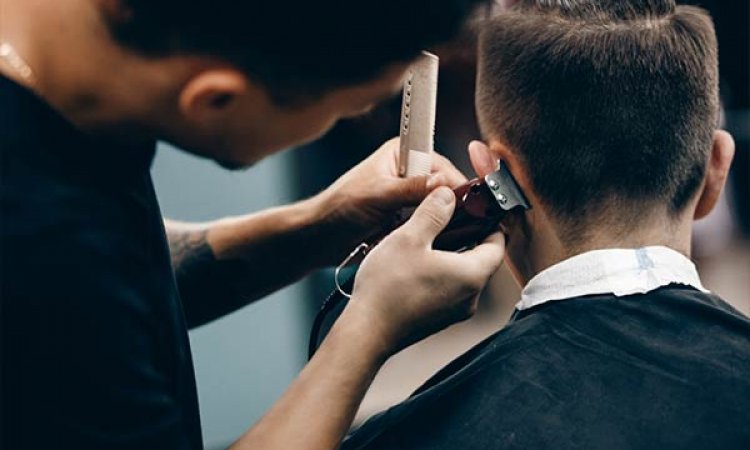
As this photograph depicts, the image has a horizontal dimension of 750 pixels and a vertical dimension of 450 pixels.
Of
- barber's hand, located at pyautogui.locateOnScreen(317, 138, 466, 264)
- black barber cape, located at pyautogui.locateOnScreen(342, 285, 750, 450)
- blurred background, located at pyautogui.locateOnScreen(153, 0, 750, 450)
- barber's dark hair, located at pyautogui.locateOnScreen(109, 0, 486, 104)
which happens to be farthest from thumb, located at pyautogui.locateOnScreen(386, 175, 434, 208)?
blurred background, located at pyautogui.locateOnScreen(153, 0, 750, 450)

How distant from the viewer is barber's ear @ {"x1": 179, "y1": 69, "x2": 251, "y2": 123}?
43.8 inches

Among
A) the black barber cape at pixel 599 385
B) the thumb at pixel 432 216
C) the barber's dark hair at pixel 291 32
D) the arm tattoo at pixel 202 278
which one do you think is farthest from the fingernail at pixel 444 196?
the arm tattoo at pixel 202 278

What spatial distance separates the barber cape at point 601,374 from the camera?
1403mm

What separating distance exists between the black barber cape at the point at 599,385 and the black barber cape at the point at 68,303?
15.9 inches

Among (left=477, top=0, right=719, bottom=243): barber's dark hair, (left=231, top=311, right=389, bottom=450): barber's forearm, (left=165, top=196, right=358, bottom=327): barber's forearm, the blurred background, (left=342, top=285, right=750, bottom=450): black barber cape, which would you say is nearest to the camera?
(left=231, top=311, right=389, bottom=450): barber's forearm

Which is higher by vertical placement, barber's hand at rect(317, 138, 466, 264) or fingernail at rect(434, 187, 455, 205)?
fingernail at rect(434, 187, 455, 205)

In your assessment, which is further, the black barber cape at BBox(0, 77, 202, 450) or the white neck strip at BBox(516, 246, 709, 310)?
the white neck strip at BBox(516, 246, 709, 310)

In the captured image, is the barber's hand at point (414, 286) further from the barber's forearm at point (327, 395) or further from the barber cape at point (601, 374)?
the barber cape at point (601, 374)

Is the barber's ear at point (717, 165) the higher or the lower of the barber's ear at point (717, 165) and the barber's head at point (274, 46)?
the lower

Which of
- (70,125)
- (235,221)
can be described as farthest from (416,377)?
(70,125)

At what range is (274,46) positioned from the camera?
1.10 meters

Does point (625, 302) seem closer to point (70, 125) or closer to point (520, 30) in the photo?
point (520, 30)

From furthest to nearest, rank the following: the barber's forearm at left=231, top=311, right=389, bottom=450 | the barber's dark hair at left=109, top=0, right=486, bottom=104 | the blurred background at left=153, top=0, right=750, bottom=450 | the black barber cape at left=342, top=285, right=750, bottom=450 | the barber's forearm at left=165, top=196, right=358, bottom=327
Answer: the blurred background at left=153, top=0, right=750, bottom=450 → the barber's forearm at left=165, top=196, right=358, bottom=327 → the black barber cape at left=342, top=285, right=750, bottom=450 → the barber's forearm at left=231, top=311, right=389, bottom=450 → the barber's dark hair at left=109, top=0, right=486, bottom=104

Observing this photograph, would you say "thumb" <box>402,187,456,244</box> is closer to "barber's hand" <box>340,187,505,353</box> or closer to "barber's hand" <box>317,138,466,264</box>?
"barber's hand" <box>340,187,505,353</box>
